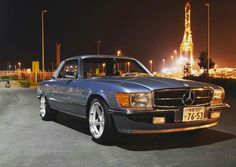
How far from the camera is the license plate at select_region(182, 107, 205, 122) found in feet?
21.3

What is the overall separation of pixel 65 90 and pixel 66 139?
1446mm

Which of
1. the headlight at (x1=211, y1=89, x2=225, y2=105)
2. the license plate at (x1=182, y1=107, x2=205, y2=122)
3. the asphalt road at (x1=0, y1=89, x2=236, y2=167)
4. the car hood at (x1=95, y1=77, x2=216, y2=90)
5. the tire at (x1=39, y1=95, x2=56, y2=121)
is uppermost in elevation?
the car hood at (x1=95, y1=77, x2=216, y2=90)

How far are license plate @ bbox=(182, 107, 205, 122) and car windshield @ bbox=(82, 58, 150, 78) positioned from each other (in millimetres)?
2022

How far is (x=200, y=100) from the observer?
680 cm

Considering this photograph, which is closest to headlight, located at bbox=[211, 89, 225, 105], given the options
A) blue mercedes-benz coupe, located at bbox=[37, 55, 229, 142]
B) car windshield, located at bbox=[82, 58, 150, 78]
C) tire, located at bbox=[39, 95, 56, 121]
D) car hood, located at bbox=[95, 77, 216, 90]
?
blue mercedes-benz coupe, located at bbox=[37, 55, 229, 142]

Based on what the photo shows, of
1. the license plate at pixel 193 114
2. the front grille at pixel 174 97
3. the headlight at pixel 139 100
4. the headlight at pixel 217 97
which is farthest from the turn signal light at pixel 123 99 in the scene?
the headlight at pixel 217 97

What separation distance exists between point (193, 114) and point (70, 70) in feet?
10.9

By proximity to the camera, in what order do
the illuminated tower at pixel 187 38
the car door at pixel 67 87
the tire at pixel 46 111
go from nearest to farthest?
the car door at pixel 67 87, the tire at pixel 46 111, the illuminated tower at pixel 187 38

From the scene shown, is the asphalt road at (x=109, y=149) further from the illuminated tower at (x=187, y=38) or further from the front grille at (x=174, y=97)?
the illuminated tower at (x=187, y=38)

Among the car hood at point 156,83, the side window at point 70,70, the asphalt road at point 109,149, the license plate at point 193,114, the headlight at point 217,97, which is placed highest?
the side window at point 70,70

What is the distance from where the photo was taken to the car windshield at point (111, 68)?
8293 mm

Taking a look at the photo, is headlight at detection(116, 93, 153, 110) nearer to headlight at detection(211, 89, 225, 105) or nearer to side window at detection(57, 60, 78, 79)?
headlight at detection(211, 89, 225, 105)

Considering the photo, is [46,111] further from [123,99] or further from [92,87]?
[123,99]

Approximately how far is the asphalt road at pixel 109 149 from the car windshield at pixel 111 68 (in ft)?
4.05
